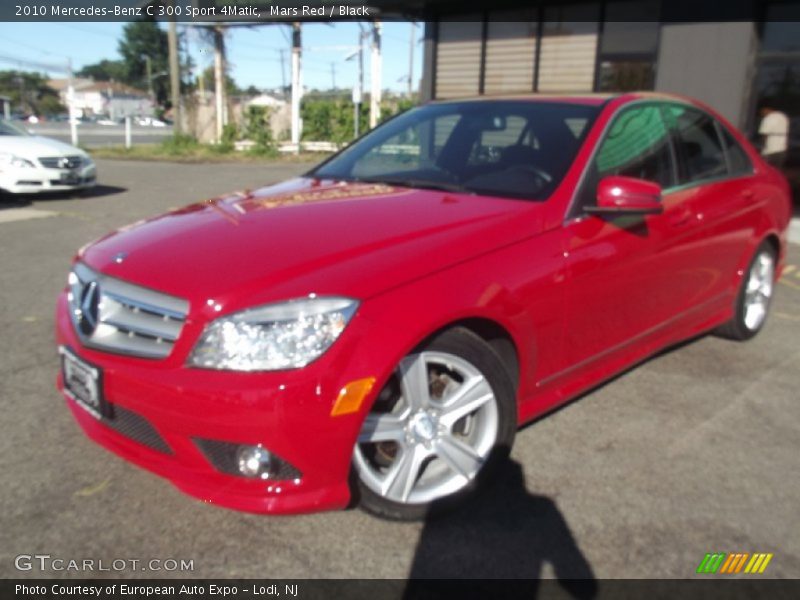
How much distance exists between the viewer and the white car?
35.7 feet

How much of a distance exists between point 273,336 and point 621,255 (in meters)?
1.76

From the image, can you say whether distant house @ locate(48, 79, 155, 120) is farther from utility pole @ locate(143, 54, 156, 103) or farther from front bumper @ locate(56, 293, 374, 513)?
front bumper @ locate(56, 293, 374, 513)

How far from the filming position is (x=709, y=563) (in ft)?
8.13

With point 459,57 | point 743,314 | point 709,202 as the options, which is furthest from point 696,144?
point 459,57

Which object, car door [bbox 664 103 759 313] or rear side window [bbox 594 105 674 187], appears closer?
rear side window [bbox 594 105 674 187]

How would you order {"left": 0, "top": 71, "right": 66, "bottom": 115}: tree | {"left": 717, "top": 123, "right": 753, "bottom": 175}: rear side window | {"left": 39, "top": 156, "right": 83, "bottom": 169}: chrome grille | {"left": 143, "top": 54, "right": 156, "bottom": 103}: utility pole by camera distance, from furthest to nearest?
{"left": 0, "top": 71, "right": 66, "bottom": 115}: tree
{"left": 143, "top": 54, "right": 156, "bottom": 103}: utility pole
{"left": 39, "top": 156, "right": 83, "bottom": 169}: chrome grille
{"left": 717, "top": 123, "right": 753, "bottom": 175}: rear side window

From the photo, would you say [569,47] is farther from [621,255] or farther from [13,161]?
[621,255]

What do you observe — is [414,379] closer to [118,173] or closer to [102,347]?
[102,347]

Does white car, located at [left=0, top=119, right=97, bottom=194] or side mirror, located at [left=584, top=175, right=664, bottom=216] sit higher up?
side mirror, located at [left=584, top=175, right=664, bottom=216]

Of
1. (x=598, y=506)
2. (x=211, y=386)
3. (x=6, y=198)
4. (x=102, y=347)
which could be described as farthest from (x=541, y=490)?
(x=6, y=198)

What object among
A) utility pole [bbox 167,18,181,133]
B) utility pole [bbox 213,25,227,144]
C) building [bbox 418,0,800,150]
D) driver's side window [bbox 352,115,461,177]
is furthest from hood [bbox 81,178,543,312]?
utility pole [bbox 167,18,181,133]

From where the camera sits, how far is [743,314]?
4.71 m

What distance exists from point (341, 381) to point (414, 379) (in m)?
0.32

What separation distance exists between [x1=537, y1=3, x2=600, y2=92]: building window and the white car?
7.61m
